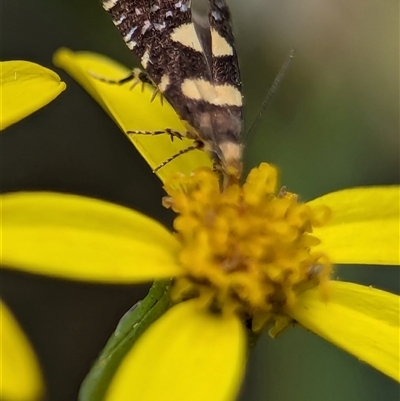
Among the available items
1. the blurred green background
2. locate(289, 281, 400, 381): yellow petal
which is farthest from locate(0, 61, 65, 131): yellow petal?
the blurred green background

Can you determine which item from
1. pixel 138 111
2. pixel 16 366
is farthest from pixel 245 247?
pixel 16 366

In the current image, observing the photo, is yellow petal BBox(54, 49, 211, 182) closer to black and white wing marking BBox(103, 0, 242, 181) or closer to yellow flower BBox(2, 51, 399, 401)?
yellow flower BBox(2, 51, 399, 401)

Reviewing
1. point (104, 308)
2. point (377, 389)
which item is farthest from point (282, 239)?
point (104, 308)

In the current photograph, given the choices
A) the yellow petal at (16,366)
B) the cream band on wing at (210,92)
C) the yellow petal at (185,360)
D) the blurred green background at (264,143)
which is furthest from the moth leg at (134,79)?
the blurred green background at (264,143)

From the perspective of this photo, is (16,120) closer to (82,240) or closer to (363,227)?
(82,240)

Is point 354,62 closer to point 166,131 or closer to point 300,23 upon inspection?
point 300,23

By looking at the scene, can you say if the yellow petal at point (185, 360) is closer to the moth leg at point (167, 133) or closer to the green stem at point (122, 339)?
the green stem at point (122, 339)
